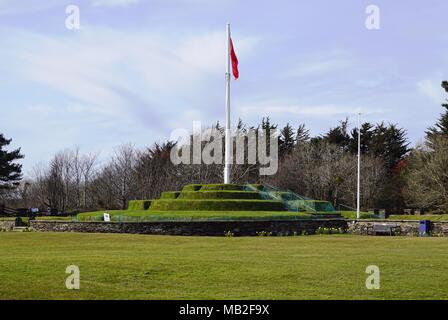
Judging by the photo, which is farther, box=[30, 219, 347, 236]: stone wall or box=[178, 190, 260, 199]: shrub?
box=[178, 190, 260, 199]: shrub

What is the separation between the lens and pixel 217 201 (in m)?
39.3

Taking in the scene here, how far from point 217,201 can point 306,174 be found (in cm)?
3042

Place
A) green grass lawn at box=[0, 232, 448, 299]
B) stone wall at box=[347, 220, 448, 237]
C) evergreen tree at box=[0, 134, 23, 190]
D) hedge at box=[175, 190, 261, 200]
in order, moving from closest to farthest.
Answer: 1. green grass lawn at box=[0, 232, 448, 299]
2. stone wall at box=[347, 220, 448, 237]
3. hedge at box=[175, 190, 261, 200]
4. evergreen tree at box=[0, 134, 23, 190]

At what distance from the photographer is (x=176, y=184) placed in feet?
220

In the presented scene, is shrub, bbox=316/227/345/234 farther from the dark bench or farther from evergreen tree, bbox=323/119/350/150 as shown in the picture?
evergreen tree, bbox=323/119/350/150

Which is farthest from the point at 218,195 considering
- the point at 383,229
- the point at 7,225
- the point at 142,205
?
the point at 7,225

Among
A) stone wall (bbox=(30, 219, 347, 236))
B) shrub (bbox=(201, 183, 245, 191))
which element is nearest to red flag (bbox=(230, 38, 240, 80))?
shrub (bbox=(201, 183, 245, 191))

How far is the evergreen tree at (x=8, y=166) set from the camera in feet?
198

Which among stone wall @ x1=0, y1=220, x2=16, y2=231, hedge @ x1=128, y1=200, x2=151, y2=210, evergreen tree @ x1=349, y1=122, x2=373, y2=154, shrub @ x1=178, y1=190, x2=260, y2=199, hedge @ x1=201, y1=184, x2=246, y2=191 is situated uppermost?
evergreen tree @ x1=349, y1=122, x2=373, y2=154

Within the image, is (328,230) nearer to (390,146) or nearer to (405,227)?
(405,227)

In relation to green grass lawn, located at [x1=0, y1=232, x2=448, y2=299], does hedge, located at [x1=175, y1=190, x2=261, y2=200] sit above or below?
above

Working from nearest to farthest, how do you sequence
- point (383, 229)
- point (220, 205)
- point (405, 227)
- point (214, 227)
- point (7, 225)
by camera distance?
point (214, 227)
point (383, 229)
point (405, 227)
point (220, 205)
point (7, 225)

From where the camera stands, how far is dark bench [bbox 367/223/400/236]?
3469 cm
